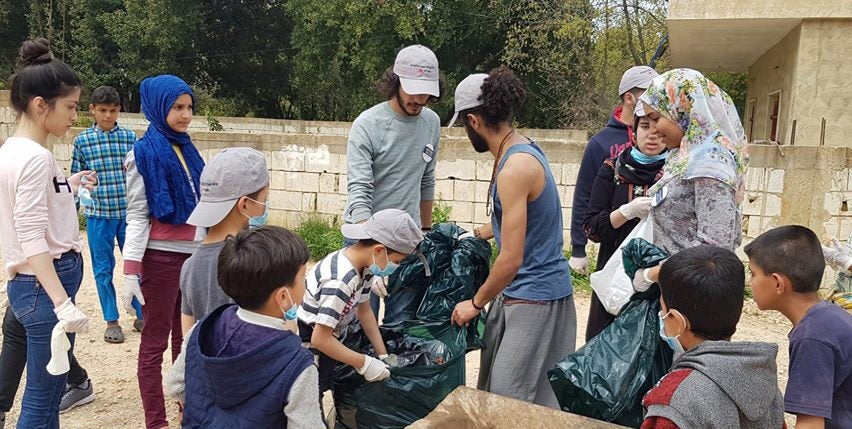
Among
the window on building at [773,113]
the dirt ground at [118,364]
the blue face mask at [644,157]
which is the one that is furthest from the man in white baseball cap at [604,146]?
the window on building at [773,113]

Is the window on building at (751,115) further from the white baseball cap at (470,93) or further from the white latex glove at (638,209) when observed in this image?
the white baseball cap at (470,93)

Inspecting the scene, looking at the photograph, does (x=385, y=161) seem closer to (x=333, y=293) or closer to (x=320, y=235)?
(x=333, y=293)

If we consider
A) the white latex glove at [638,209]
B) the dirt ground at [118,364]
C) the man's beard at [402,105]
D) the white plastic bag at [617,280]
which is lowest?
the dirt ground at [118,364]

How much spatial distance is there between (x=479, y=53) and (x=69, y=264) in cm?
2260

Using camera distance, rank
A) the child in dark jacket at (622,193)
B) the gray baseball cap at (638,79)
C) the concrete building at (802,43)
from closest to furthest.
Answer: the child in dark jacket at (622,193), the gray baseball cap at (638,79), the concrete building at (802,43)

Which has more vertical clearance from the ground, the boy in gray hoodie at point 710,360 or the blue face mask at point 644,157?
the blue face mask at point 644,157

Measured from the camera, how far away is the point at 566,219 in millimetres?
7180

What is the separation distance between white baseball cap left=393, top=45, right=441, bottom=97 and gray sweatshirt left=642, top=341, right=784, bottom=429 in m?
1.84

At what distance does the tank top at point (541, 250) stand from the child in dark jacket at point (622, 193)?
0.35 m

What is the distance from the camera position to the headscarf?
2.23m

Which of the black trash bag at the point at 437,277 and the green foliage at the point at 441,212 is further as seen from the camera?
the green foliage at the point at 441,212

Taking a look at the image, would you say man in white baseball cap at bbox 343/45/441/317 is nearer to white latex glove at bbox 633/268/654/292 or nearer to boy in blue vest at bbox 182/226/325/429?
boy in blue vest at bbox 182/226/325/429

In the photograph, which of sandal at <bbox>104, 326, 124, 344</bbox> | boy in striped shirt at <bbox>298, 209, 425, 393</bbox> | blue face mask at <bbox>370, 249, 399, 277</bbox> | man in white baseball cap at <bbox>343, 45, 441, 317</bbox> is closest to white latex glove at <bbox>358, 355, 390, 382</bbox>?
boy in striped shirt at <bbox>298, 209, 425, 393</bbox>

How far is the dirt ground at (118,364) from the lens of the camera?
3.60 meters
